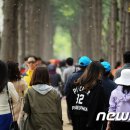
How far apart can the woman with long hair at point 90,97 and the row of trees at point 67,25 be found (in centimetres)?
593

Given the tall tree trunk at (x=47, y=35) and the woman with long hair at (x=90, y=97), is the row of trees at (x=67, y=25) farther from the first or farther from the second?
the woman with long hair at (x=90, y=97)

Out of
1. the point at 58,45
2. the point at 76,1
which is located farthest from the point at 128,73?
the point at 58,45

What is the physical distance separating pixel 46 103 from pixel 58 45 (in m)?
116

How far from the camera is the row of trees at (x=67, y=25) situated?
15570mm

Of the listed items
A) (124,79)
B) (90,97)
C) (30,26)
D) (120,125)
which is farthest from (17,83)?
(30,26)

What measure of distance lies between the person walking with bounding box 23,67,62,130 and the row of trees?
6231 mm

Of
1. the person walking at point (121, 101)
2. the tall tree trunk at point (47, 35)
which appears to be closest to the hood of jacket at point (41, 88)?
the person walking at point (121, 101)

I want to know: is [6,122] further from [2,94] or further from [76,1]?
[76,1]

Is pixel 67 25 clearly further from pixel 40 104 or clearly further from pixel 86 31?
pixel 40 104

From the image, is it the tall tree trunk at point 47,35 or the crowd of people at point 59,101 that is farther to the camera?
the tall tree trunk at point 47,35

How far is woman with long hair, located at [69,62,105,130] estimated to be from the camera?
31.5 ft

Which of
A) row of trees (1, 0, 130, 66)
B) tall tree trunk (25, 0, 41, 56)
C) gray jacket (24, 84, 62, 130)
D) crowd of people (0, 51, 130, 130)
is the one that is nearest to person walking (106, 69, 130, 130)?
crowd of people (0, 51, 130, 130)

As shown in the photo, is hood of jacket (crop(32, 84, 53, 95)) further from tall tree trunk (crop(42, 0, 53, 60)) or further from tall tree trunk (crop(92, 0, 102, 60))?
tall tree trunk (crop(42, 0, 53, 60))

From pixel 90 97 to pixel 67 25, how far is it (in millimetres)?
44265
